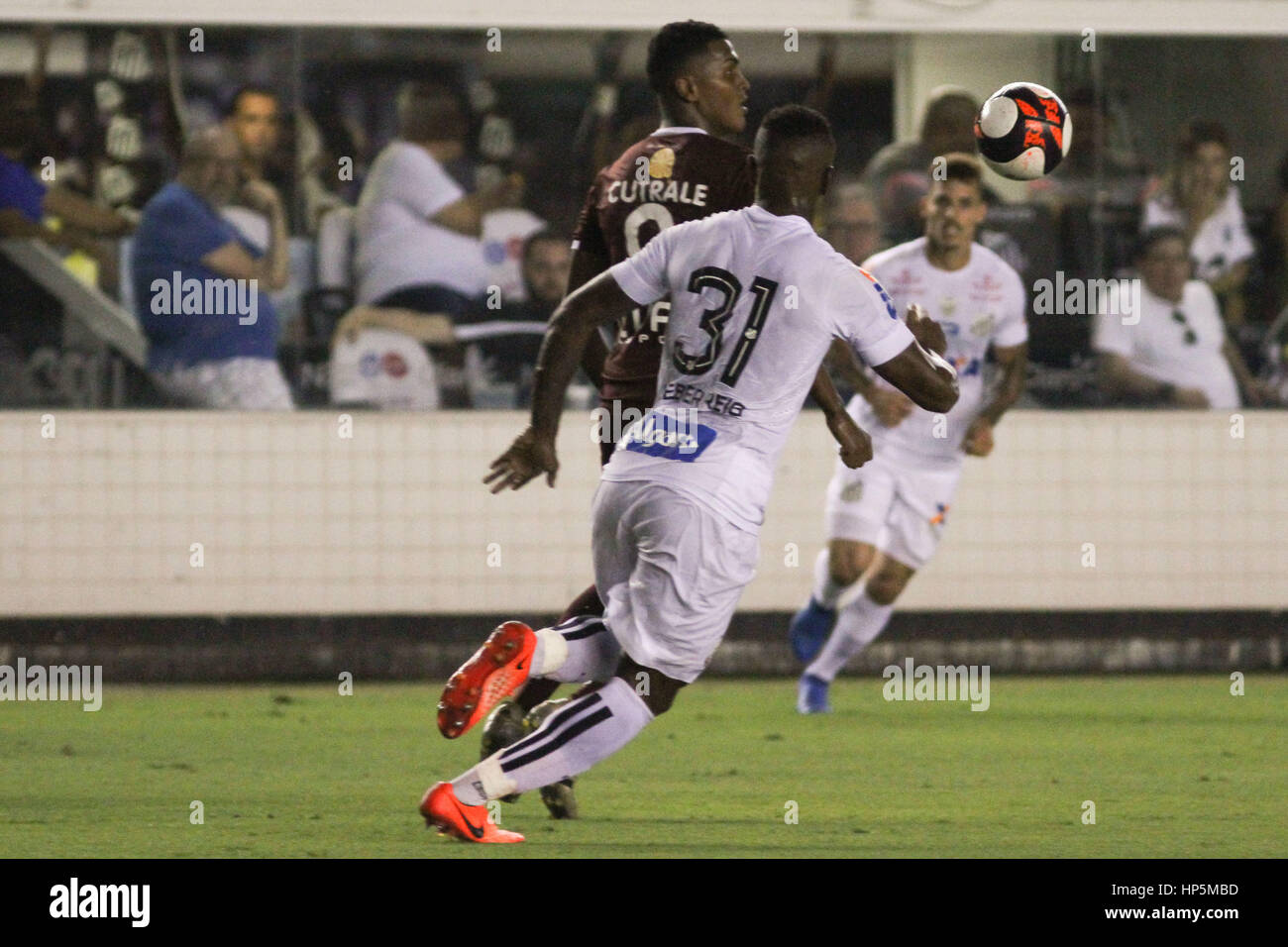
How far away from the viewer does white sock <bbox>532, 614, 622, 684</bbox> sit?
6.54 meters

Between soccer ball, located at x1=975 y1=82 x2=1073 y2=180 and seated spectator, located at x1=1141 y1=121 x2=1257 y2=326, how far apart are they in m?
5.12

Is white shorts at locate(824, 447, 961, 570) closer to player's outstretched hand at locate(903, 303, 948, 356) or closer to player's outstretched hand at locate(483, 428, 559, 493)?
player's outstretched hand at locate(903, 303, 948, 356)

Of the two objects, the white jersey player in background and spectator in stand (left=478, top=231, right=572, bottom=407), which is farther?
spectator in stand (left=478, top=231, right=572, bottom=407)

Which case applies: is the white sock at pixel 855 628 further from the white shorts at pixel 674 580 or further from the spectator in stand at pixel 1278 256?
the white shorts at pixel 674 580

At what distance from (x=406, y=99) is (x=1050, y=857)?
25.1 feet

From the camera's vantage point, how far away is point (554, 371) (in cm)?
637

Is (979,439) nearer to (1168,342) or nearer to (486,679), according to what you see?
(1168,342)

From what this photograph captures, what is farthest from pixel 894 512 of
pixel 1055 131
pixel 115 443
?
pixel 115 443

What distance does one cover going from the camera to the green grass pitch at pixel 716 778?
6.71 metres

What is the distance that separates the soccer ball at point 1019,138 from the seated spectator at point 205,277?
5.43m

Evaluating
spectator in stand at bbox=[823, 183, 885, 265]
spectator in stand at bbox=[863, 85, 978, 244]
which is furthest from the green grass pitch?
spectator in stand at bbox=[863, 85, 978, 244]

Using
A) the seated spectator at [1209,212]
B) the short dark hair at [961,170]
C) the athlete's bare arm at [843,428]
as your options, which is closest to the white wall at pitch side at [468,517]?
the seated spectator at [1209,212]

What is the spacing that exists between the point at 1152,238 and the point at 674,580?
780cm

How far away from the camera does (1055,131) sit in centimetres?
849
